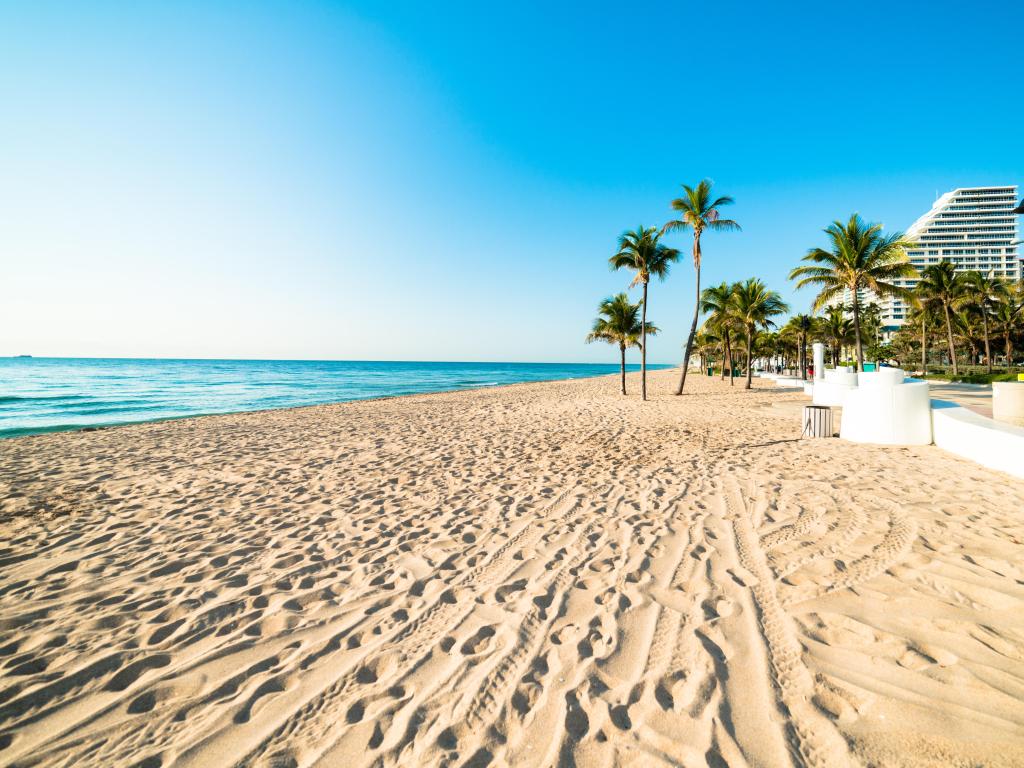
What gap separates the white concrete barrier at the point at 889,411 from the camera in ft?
26.6

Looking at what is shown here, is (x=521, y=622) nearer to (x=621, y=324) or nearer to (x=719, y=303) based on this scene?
(x=621, y=324)

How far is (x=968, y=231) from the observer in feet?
361

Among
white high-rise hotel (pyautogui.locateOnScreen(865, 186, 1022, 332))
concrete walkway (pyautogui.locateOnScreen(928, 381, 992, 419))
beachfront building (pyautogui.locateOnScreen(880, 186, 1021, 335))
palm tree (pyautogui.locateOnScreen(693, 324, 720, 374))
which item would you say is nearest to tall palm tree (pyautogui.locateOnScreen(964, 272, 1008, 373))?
palm tree (pyautogui.locateOnScreen(693, 324, 720, 374))

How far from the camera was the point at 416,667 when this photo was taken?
98.9 inches

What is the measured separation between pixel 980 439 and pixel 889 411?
1742mm

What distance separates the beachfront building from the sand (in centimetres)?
13538

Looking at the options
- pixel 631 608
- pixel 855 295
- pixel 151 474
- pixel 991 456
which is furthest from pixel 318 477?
pixel 855 295

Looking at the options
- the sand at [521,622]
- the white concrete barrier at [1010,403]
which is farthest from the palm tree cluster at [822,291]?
the sand at [521,622]

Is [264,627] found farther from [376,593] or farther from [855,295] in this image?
[855,295]

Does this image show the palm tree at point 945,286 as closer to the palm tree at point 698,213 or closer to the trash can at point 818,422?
the palm tree at point 698,213

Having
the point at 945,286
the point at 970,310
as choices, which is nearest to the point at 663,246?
the point at 945,286

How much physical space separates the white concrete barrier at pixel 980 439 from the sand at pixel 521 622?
0.36 metres

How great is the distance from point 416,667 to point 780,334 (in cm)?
5075

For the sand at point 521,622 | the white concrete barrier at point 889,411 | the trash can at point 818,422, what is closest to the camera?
the sand at point 521,622
